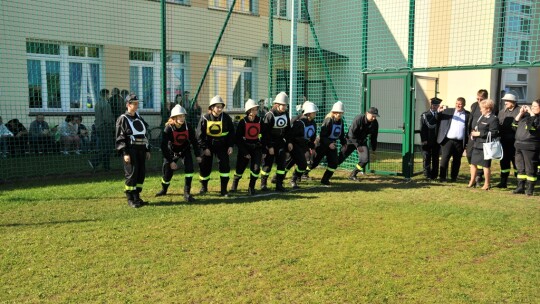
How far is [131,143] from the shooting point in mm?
8344

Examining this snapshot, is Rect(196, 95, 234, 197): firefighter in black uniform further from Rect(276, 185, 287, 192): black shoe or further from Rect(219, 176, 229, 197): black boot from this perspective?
Rect(276, 185, 287, 192): black shoe

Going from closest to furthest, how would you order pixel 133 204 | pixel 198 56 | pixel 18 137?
pixel 133 204, pixel 18 137, pixel 198 56

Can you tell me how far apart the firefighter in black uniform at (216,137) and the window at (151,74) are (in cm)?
716

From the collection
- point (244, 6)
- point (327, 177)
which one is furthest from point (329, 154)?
point (244, 6)

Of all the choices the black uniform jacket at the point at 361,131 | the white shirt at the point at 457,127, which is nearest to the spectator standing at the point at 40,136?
the black uniform jacket at the point at 361,131

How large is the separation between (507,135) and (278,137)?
201 inches

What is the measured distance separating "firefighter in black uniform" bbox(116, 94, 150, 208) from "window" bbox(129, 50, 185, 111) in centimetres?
766

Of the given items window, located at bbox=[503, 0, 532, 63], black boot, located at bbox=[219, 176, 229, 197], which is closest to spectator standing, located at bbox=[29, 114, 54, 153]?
black boot, located at bbox=[219, 176, 229, 197]

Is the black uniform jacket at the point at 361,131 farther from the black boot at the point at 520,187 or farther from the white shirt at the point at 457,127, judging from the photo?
the black boot at the point at 520,187

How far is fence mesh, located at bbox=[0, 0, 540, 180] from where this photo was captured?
12695 mm

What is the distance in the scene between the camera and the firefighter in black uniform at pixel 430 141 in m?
11.6

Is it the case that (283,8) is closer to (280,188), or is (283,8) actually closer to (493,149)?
(280,188)

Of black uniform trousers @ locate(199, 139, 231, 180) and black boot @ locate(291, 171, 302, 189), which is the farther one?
black boot @ locate(291, 171, 302, 189)

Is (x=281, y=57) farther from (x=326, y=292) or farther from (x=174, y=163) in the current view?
(x=326, y=292)
